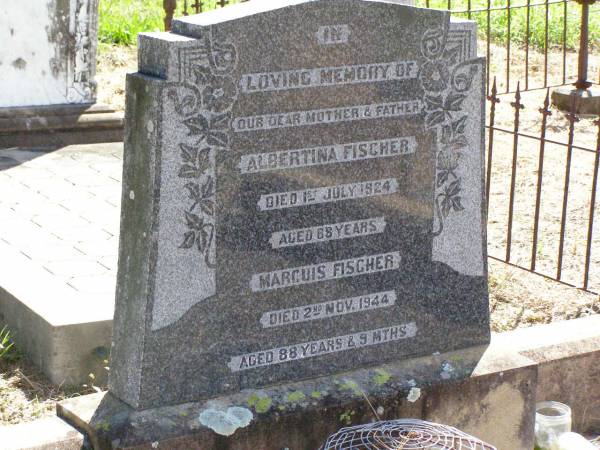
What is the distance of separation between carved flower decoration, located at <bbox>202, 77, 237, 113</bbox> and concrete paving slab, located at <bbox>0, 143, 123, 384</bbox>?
131 cm

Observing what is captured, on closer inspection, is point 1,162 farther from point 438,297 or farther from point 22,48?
point 438,297

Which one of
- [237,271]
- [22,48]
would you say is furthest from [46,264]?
[22,48]

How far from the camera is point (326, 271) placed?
3361mm

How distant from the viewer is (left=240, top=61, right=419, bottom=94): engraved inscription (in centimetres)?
309

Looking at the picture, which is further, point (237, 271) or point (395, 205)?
point (395, 205)

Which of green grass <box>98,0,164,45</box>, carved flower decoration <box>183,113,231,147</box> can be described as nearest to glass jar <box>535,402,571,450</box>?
carved flower decoration <box>183,113,231,147</box>

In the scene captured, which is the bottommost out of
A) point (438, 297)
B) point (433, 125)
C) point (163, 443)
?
point (163, 443)

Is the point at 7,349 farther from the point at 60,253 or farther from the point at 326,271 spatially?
the point at 326,271

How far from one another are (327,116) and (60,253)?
195 centimetres

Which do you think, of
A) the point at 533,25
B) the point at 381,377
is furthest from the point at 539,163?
the point at 533,25

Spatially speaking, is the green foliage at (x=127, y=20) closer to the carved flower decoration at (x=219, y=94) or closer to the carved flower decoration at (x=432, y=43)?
the carved flower decoration at (x=432, y=43)

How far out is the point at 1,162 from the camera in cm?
633

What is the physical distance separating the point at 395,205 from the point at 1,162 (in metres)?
3.53

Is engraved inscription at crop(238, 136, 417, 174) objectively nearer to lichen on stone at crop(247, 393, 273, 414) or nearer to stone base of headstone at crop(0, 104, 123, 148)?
lichen on stone at crop(247, 393, 273, 414)
